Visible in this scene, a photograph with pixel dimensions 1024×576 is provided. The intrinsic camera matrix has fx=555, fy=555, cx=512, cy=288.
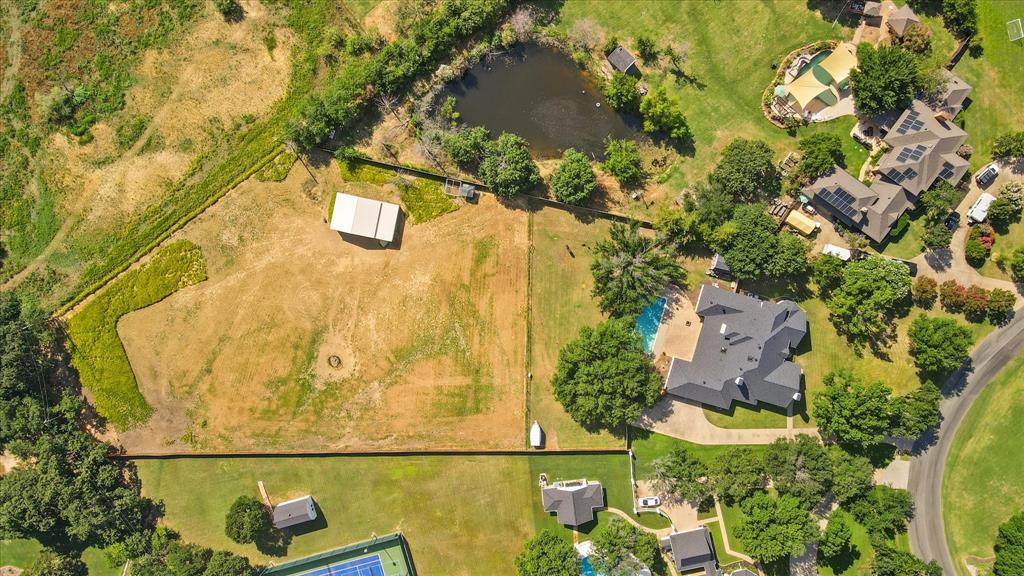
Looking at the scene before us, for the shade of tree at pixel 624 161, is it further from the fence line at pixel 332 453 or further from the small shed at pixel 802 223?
the fence line at pixel 332 453

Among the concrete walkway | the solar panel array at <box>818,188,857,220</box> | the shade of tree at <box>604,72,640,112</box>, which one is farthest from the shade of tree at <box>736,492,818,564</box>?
the shade of tree at <box>604,72,640,112</box>

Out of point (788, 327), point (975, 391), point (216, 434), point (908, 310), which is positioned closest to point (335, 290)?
point (216, 434)

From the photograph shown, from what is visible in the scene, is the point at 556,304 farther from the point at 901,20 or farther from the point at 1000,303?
→ the point at 901,20

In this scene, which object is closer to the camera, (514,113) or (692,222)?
(692,222)

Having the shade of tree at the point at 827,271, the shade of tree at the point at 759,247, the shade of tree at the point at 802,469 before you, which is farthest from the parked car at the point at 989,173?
the shade of tree at the point at 802,469

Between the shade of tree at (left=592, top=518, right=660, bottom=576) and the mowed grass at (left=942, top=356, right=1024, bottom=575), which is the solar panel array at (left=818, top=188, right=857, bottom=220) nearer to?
the mowed grass at (left=942, top=356, right=1024, bottom=575)

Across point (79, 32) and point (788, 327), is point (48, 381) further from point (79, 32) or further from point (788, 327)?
point (788, 327)
